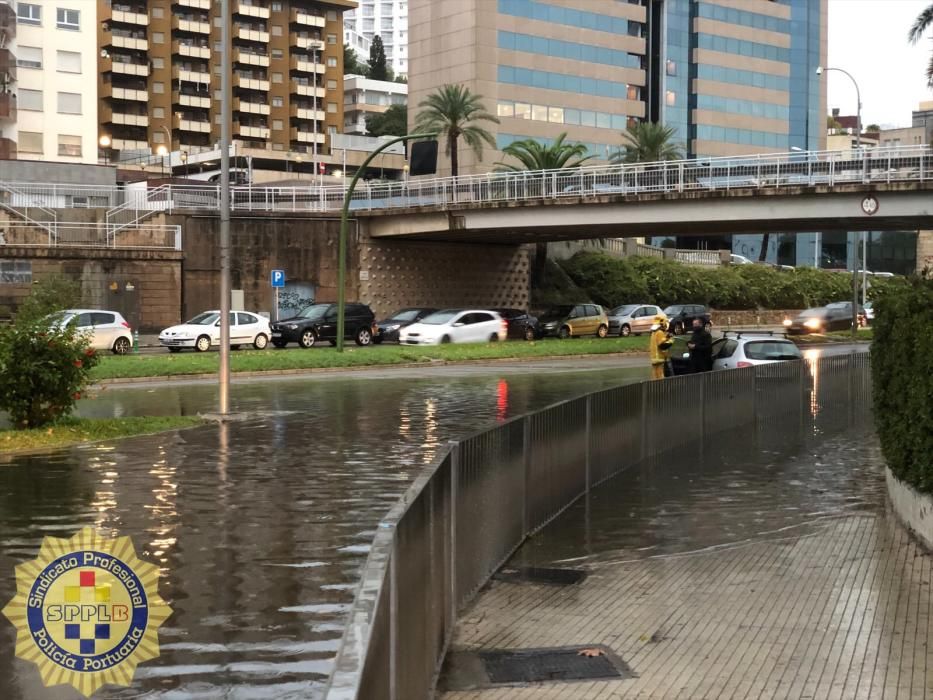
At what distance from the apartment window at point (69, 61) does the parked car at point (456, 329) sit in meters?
45.2

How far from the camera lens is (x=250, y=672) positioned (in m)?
6.68

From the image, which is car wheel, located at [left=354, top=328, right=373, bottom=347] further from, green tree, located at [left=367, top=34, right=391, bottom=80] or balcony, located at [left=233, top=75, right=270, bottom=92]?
green tree, located at [left=367, top=34, right=391, bottom=80]

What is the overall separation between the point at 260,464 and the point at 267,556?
18.2 ft

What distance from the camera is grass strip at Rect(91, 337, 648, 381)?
31375mm

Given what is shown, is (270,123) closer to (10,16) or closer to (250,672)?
Answer: (10,16)

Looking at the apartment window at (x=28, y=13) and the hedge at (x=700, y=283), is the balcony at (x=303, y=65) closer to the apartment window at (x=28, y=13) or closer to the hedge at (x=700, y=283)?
the apartment window at (x=28, y=13)

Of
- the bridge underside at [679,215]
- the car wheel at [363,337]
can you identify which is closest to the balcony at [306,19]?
the bridge underside at [679,215]

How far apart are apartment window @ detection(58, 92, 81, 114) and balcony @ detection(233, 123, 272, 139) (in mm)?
31164

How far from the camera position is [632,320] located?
58.3m

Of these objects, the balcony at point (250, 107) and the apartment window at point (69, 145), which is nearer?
the apartment window at point (69, 145)

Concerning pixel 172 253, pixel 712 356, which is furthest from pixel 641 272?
pixel 712 356

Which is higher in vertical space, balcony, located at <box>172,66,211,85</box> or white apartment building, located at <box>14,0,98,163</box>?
balcony, located at <box>172,66,211,85</box>

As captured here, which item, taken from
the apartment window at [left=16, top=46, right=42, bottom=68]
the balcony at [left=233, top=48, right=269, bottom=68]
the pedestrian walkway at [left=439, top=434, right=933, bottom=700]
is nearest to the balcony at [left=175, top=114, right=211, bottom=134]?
the balcony at [left=233, top=48, right=269, bottom=68]

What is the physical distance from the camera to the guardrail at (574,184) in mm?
42469
